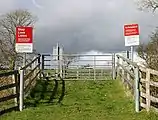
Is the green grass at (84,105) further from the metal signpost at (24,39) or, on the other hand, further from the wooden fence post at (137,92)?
the metal signpost at (24,39)

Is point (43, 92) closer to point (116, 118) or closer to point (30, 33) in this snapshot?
point (30, 33)

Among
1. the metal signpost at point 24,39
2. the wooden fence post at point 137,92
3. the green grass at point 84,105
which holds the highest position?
the metal signpost at point 24,39

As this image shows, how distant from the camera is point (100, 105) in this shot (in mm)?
15297

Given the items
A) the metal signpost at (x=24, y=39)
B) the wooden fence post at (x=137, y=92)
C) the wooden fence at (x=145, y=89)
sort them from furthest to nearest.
→ the metal signpost at (x=24, y=39) < the wooden fence post at (x=137, y=92) < the wooden fence at (x=145, y=89)

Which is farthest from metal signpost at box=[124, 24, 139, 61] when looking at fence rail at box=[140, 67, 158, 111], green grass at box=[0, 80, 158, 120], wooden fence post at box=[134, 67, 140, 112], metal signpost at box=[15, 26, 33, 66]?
wooden fence post at box=[134, 67, 140, 112]

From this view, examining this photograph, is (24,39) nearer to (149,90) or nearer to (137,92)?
(137,92)

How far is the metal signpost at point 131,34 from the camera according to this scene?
1866cm

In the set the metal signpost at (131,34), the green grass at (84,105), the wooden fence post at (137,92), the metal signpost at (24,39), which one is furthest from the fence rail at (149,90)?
the metal signpost at (24,39)

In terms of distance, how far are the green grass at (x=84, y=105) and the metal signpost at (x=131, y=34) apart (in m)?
2.11

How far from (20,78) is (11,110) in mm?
1162

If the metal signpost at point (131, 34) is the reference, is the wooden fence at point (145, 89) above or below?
below

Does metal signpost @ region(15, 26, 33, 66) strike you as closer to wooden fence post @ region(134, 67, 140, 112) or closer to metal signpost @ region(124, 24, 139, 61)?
metal signpost @ region(124, 24, 139, 61)

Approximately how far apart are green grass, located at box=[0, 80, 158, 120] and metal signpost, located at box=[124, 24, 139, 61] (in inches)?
82.9

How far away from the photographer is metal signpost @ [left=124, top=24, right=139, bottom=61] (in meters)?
18.7
